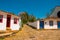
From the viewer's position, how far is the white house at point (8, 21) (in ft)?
76.4

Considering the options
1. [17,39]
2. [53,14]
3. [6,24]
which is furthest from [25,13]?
[17,39]

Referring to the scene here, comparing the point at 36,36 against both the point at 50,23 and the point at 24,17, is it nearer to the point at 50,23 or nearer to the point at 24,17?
the point at 50,23

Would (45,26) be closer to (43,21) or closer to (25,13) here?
(43,21)

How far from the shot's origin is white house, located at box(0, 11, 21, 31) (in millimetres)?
23281

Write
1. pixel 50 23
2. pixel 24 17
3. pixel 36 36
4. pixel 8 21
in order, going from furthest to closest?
pixel 24 17 < pixel 50 23 < pixel 8 21 < pixel 36 36

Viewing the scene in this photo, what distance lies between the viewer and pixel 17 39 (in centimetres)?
1703

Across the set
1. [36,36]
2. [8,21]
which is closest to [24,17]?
[8,21]

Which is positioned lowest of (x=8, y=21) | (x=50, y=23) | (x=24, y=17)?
(x=50, y=23)

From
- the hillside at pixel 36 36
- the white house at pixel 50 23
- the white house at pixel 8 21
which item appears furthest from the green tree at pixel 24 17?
the hillside at pixel 36 36

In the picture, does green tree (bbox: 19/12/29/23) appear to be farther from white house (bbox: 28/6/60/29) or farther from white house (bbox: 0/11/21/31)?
white house (bbox: 0/11/21/31)

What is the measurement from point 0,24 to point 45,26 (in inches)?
603

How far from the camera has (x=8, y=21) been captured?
2523cm

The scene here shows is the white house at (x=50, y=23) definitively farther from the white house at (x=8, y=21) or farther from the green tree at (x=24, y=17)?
the green tree at (x=24, y=17)

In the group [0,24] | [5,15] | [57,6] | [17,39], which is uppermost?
[57,6]
